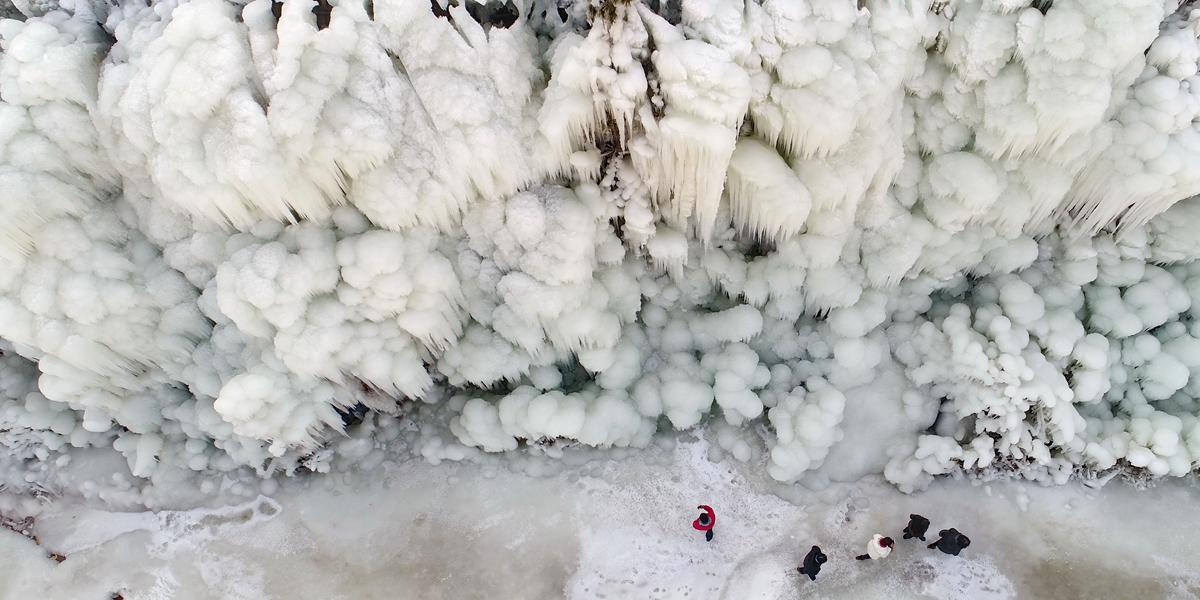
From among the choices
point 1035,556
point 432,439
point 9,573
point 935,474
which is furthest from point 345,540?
point 1035,556

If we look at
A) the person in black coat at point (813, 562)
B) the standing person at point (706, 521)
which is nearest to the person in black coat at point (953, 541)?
the person in black coat at point (813, 562)

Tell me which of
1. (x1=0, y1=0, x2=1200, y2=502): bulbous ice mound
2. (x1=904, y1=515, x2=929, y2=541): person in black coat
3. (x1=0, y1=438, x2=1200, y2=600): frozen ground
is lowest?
(x1=0, y1=438, x2=1200, y2=600): frozen ground

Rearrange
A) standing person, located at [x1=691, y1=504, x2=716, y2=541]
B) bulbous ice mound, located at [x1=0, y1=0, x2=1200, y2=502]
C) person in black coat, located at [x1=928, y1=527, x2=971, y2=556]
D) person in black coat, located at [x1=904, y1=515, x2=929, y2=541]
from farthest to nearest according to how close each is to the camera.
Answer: standing person, located at [x1=691, y1=504, x2=716, y2=541] → person in black coat, located at [x1=904, y1=515, x2=929, y2=541] → person in black coat, located at [x1=928, y1=527, x2=971, y2=556] → bulbous ice mound, located at [x1=0, y1=0, x2=1200, y2=502]

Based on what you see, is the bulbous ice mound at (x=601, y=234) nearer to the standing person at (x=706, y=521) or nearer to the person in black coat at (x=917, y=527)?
the person in black coat at (x=917, y=527)

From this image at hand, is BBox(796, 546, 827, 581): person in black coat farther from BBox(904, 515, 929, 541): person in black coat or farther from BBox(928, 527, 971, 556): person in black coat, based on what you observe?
BBox(928, 527, 971, 556): person in black coat

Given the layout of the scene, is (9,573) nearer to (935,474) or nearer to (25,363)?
(25,363)

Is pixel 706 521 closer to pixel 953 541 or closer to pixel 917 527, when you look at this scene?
pixel 917 527

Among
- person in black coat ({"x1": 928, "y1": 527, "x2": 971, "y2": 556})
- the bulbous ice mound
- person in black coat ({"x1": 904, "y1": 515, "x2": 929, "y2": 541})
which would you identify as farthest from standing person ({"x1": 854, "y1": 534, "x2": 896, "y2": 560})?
the bulbous ice mound
